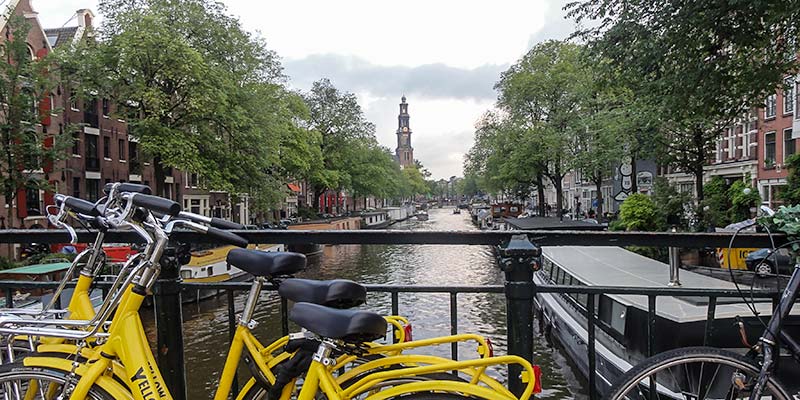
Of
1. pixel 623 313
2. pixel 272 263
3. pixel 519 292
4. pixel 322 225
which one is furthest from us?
pixel 322 225

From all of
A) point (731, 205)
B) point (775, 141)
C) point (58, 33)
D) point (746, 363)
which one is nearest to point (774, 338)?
point (746, 363)

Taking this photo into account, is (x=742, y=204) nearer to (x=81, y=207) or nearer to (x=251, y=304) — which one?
(x=251, y=304)

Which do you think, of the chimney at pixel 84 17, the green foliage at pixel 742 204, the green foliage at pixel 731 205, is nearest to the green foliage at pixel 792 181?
the green foliage at pixel 731 205

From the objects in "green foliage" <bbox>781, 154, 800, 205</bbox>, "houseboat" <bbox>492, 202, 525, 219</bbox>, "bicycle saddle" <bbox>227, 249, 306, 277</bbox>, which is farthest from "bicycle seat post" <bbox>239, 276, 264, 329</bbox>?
"houseboat" <bbox>492, 202, 525, 219</bbox>

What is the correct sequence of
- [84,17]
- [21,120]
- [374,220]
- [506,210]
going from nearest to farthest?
[21,120] < [84,17] < [506,210] < [374,220]

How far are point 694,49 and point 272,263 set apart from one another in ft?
38.8

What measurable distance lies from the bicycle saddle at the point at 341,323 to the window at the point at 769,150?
106 feet

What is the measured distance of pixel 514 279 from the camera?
2.57 m

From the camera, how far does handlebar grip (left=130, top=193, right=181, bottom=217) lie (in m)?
2.17

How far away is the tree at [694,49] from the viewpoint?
11000mm

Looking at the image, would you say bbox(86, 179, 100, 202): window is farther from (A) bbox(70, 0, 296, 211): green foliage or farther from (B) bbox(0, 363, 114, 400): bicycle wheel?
(B) bbox(0, 363, 114, 400): bicycle wheel

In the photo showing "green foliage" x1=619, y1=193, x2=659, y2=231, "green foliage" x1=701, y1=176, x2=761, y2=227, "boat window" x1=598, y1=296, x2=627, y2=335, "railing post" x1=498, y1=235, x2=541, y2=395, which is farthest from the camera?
"green foliage" x1=619, y1=193, x2=659, y2=231

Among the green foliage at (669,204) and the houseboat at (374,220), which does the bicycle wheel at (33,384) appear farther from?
the houseboat at (374,220)

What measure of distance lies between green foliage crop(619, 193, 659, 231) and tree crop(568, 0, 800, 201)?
811 cm
